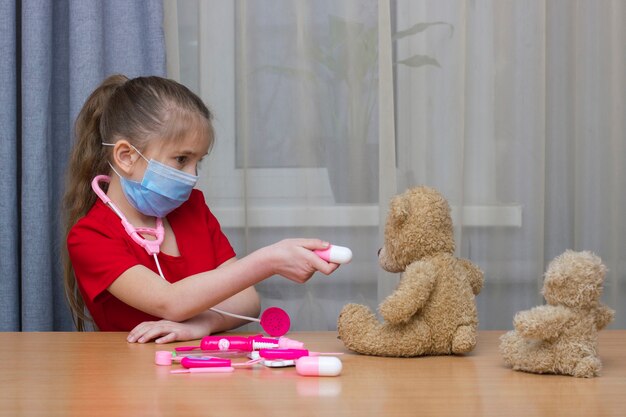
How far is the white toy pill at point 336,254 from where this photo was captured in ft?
3.70

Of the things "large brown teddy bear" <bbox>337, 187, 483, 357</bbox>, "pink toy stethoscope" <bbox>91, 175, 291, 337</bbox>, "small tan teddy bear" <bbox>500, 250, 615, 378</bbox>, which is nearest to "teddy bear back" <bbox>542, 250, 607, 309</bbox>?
"small tan teddy bear" <bbox>500, 250, 615, 378</bbox>

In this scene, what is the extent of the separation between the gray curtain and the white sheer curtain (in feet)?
0.39

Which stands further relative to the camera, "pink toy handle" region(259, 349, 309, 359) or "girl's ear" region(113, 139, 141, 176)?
"girl's ear" region(113, 139, 141, 176)

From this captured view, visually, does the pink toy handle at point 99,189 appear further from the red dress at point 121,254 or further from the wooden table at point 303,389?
the wooden table at point 303,389

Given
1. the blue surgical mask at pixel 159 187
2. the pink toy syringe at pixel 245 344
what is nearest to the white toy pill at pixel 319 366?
the pink toy syringe at pixel 245 344

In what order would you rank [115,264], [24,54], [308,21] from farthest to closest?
[308,21] → [24,54] → [115,264]

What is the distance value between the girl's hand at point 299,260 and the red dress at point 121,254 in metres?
0.29

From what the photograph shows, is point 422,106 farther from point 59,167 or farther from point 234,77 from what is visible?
point 59,167

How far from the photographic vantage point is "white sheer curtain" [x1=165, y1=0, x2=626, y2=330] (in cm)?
187

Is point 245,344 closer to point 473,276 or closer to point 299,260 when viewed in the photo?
point 299,260

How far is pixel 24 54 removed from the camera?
1.74m

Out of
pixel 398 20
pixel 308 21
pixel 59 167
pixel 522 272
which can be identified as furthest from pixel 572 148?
pixel 59 167

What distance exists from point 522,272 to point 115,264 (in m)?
0.93

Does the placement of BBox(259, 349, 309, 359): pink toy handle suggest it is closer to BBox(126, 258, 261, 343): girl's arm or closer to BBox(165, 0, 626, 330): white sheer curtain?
BBox(126, 258, 261, 343): girl's arm
